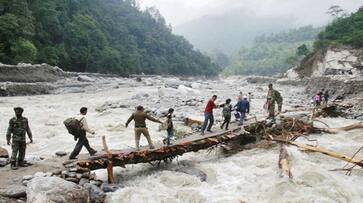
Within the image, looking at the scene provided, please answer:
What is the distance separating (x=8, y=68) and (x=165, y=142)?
2820 centimetres

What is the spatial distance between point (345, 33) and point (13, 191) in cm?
7963

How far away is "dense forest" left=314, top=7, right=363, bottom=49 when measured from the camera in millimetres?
70375

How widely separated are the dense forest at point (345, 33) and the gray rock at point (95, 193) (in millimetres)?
67919

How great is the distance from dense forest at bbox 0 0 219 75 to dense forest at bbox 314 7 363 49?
43.7 meters

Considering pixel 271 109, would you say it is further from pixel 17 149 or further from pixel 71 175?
pixel 17 149

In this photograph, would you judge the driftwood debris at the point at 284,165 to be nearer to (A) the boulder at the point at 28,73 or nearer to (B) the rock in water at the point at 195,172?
(B) the rock in water at the point at 195,172

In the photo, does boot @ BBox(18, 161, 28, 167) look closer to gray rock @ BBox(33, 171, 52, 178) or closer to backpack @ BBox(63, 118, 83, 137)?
gray rock @ BBox(33, 171, 52, 178)

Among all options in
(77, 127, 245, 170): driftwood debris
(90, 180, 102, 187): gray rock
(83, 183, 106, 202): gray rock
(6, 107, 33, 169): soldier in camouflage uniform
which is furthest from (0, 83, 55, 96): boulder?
(83, 183, 106, 202): gray rock

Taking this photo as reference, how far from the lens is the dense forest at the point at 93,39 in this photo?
48.9 meters

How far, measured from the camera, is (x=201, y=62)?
16238 centimetres

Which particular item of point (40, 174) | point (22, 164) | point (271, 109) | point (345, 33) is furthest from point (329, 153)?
point (345, 33)

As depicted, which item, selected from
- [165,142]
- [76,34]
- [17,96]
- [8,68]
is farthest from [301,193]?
[76,34]

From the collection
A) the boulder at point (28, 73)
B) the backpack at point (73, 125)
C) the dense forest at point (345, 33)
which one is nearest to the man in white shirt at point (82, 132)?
the backpack at point (73, 125)

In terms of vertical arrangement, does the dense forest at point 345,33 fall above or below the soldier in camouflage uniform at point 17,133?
above
